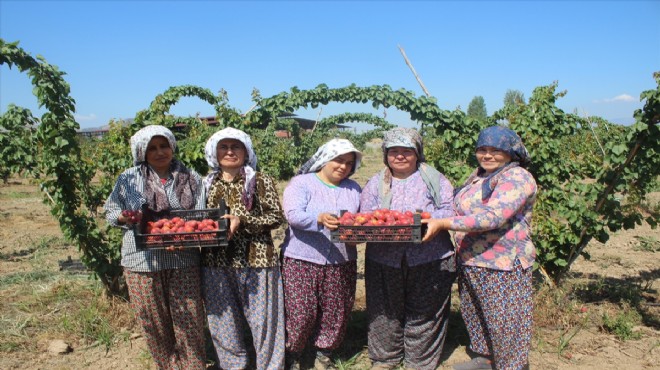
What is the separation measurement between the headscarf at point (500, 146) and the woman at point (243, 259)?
1.38m

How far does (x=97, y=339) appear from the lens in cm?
396

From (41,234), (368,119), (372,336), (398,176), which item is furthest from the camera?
(368,119)

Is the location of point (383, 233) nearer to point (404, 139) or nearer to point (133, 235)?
point (404, 139)

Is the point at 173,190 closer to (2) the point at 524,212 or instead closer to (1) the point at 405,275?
(1) the point at 405,275

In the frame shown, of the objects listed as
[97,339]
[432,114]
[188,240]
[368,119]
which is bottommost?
[97,339]

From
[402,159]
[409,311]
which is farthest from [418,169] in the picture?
[409,311]

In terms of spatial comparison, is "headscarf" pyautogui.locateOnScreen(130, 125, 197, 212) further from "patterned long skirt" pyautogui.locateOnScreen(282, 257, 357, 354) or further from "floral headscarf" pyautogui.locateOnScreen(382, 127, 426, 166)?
"floral headscarf" pyautogui.locateOnScreen(382, 127, 426, 166)

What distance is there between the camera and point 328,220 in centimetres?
281

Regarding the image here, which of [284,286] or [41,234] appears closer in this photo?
[284,286]

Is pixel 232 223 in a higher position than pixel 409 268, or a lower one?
higher

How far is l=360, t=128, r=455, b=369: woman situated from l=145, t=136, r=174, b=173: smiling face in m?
1.36

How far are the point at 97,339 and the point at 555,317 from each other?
413 centimetres

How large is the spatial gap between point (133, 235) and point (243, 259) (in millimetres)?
720

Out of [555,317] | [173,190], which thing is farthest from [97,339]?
[555,317]
